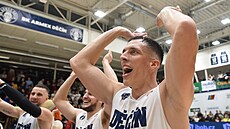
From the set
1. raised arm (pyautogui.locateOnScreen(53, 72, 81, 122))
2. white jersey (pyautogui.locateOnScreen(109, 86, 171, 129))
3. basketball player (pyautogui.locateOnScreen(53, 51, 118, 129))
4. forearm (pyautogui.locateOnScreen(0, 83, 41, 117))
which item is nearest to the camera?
white jersey (pyautogui.locateOnScreen(109, 86, 171, 129))

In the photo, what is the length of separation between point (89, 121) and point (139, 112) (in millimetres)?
1057

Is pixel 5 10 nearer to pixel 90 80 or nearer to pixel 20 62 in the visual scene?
pixel 20 62

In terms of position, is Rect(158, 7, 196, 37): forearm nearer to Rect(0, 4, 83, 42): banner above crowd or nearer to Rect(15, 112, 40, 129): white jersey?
Rect(15, 112, 40, 129): white jersey

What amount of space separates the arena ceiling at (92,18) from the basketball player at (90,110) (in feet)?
20.7

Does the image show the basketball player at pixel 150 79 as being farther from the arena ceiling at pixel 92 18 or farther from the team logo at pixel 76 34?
the team logo at pixel 76 34

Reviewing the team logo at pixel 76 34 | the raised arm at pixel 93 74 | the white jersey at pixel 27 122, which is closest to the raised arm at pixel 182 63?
the raised arm at pixel 93 74

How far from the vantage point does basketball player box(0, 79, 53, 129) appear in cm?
197

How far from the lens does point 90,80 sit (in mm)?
1394

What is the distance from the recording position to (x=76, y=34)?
30.2 ft

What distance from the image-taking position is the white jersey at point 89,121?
183 cm

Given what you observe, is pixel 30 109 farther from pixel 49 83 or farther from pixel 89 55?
pixel 49 83

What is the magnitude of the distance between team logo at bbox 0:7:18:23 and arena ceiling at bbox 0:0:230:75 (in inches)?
13.7

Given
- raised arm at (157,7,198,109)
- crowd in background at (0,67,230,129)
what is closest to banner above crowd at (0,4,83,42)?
crowd in background at (0,67,230,129)

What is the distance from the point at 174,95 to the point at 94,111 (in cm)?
137
